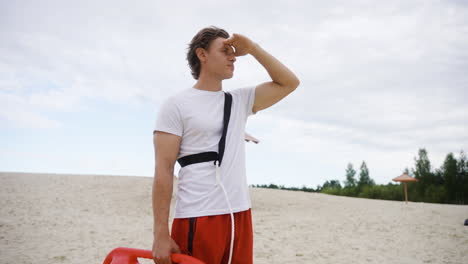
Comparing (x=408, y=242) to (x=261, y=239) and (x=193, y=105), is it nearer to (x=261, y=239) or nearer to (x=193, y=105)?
(x=261, y=239)

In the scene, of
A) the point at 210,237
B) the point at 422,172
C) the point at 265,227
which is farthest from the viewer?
the point at 422,172

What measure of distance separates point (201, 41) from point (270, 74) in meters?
0.49

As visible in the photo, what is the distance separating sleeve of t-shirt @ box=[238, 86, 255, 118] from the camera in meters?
2.22

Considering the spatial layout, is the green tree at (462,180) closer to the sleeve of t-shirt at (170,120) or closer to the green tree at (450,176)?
the green tree at (450,176)

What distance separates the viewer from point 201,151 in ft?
6.23

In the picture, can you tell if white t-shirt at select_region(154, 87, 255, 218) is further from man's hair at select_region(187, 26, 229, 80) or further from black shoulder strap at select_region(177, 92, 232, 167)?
man's hair at select_region(187, 26, 229, 80)

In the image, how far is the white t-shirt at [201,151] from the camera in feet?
6.03

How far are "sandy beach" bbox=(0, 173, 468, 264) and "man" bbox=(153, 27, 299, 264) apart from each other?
5.46 metres

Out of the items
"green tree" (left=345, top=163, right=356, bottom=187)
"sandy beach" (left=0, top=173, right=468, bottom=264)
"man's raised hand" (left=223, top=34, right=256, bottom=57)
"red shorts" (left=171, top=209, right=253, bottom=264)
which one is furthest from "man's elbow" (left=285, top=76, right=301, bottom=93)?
"green tree" (left=345, top=163, right=356, bottom=187)

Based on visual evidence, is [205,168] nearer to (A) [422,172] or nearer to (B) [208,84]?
(B) [208,84]

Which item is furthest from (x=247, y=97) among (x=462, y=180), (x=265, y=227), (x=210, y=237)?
(x=462, y=180)

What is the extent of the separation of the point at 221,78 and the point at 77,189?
1787 centimetres

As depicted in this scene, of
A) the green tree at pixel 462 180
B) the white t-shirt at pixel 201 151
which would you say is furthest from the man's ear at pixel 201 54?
the green tree at pixel 462 180

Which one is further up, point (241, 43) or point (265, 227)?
point (241, 43)
